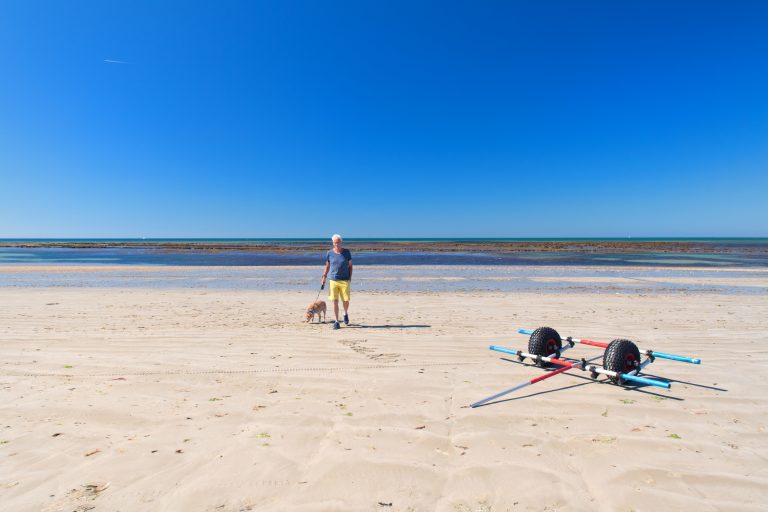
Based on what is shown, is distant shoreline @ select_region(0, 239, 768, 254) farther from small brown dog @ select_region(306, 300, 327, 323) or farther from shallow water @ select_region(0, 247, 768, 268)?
small brown dog @ select_region(306, 300, 327, 323)

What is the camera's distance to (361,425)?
12.8 feet

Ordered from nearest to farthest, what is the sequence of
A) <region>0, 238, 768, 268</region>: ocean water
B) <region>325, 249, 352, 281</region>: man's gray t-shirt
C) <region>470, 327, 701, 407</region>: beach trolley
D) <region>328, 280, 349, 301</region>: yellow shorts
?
<region>470, 327, 701, 407</region>: beach trolley
<region>325, 249, 352, 281</region>: man's gray t-shirt
<region>328, 280, 349, 301</region>: yellow shorts
<region>0, 238, 768, 268</region>: ocean water

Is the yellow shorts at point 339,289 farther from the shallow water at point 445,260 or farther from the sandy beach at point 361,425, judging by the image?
the shallow water at point 445,260

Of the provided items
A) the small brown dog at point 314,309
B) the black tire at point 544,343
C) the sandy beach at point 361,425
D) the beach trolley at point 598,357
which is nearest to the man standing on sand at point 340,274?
the small brown dog at point 314,309

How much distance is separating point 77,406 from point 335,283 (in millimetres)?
5297

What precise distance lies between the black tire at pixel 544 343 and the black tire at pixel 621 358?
0.86 m

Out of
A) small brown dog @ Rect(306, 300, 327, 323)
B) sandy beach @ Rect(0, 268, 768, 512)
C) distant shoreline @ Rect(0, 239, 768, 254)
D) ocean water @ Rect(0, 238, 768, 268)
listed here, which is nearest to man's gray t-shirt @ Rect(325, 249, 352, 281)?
small brown dog @ Rect(306, 300, 327, 323)

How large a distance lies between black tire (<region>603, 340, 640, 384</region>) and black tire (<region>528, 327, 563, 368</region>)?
86 cm

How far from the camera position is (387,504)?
2.74m

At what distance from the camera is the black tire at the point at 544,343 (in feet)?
19.4

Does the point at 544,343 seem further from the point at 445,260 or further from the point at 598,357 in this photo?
the point at 445,260

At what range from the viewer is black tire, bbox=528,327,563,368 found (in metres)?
5.90

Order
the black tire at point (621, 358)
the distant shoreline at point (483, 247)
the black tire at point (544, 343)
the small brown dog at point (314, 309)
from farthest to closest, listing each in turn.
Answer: the distant shoreline at point (483, 247) → the small brown dog at point (314, 309) → the black tire at point (544, 343) → the black tire at point (621, 358)

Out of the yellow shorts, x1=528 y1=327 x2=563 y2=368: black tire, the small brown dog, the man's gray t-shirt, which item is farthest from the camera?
the small brown dog
